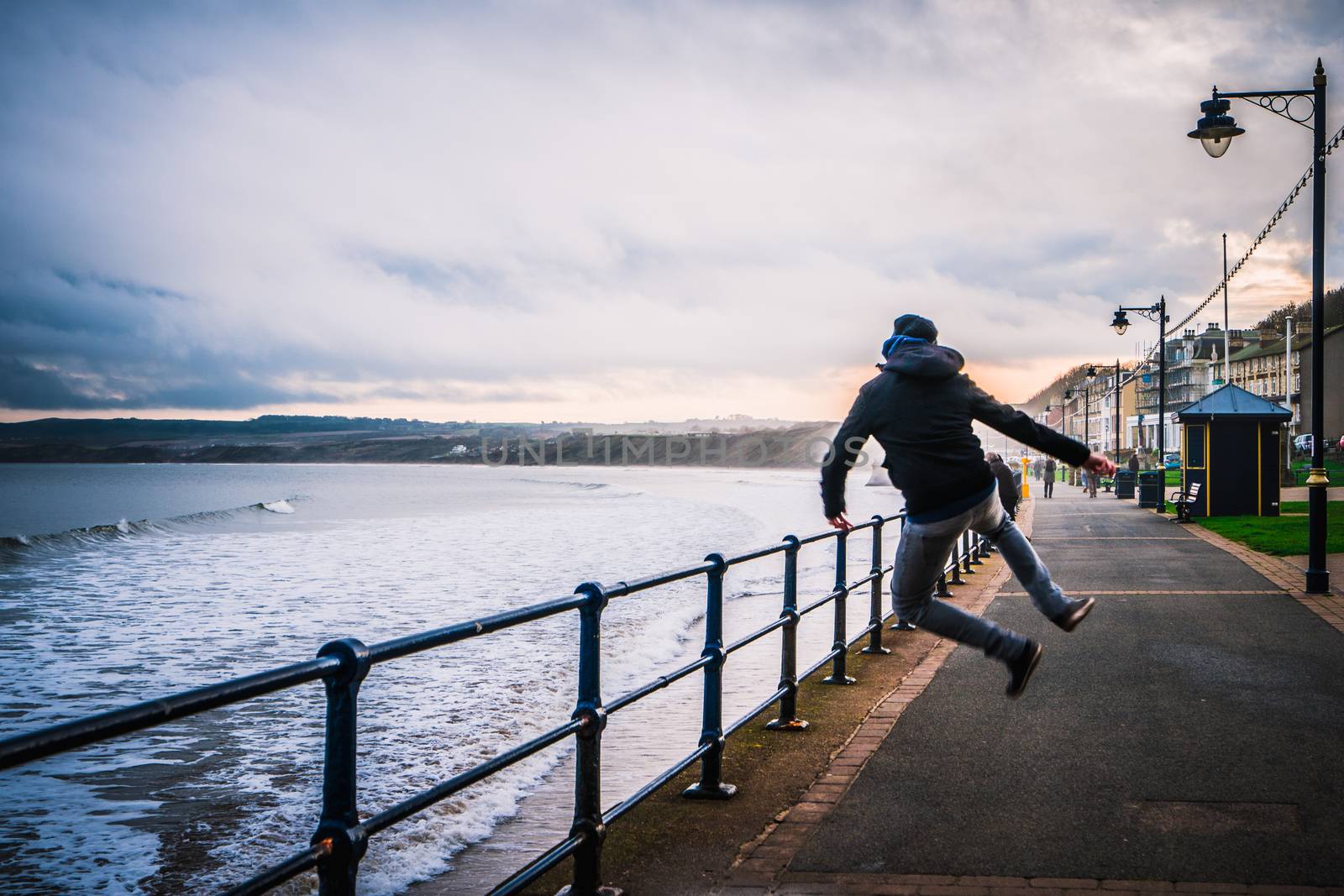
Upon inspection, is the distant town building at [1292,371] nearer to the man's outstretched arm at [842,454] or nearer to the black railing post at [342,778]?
the man's outstretched arm at [842,454]

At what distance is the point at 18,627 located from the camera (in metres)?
19.4

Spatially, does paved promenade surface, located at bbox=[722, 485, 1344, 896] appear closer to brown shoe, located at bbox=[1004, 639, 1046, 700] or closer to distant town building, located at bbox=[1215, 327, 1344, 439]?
brown shoe, located at bbox=[1004, 639, 1046, 700]

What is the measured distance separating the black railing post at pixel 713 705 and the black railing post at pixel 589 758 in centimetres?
118

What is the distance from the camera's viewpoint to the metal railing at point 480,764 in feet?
7.18

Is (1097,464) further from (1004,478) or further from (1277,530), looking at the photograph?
(1277,530)

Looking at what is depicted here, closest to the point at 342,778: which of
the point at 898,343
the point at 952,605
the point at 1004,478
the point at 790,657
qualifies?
the point at 952,605

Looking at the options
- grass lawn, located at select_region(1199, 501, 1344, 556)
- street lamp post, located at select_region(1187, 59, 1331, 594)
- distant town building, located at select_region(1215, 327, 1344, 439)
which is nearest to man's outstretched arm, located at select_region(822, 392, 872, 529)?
street lamp post, located at select_region(1187, 59, 1331, 594)

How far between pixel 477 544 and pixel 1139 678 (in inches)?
1155

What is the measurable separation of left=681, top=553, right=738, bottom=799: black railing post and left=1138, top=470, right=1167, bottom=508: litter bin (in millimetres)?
28725

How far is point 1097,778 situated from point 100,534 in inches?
2115

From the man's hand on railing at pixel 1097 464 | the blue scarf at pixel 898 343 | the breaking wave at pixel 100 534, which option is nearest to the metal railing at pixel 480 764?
the blue scarf at pixel 898 343

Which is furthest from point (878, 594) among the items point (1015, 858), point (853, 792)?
point (1015, 858)

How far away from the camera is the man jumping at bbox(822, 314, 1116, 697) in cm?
505

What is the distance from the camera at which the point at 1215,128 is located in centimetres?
1363
